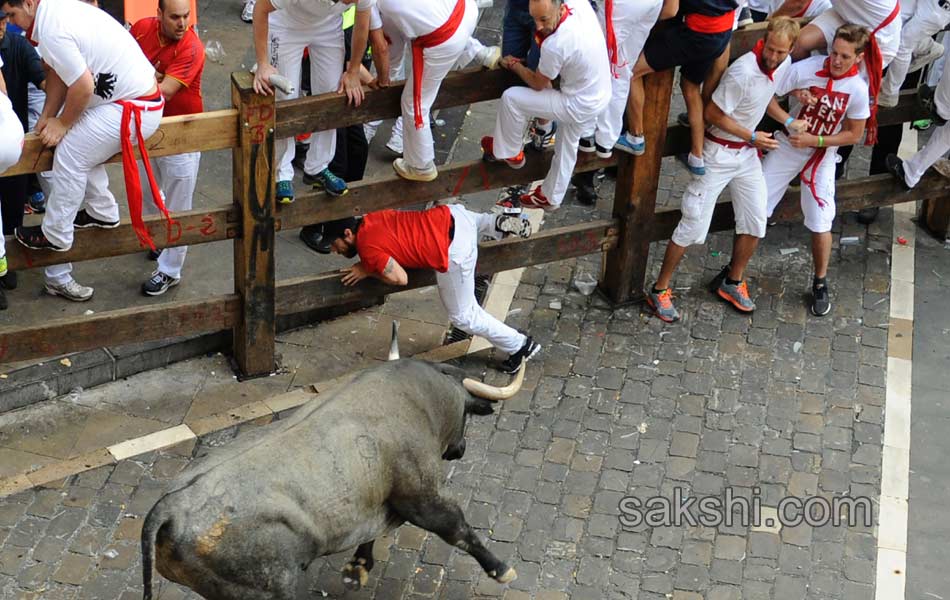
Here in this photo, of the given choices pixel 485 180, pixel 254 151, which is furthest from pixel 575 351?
pixel 254 151

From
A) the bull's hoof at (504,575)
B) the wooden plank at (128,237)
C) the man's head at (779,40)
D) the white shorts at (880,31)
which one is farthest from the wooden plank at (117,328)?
the white shorts at (880,31)

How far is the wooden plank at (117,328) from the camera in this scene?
7.30 m

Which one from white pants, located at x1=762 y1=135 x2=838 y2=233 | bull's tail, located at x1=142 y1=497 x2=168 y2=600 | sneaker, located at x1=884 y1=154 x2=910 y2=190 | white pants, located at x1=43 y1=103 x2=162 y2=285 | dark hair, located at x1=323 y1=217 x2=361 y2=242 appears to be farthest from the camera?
sneaker, located at x1=884 y1=154 x2=910 y2=190

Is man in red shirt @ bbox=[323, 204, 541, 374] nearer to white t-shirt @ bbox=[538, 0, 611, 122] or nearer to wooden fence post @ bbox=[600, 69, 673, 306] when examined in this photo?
white t-shirt @ bbox=[538, 0, 611, 122]

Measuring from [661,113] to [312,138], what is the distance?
2.13 m

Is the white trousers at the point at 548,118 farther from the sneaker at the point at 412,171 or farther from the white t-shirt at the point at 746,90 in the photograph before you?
the white t-shirt at the point at 746,90

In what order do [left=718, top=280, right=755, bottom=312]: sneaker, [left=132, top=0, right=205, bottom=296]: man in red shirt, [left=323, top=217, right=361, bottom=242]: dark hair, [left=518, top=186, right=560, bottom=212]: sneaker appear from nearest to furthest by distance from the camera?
[left=132, top=0, right=205, bottom=296]: man in red shirt, [left=518, top=186, right=560, bottom=212]: sneaker, [left=718, top=280, right=755, bottom=312]: sneaker, [left=323, top=217, right=361, bottom=242]: dark hair

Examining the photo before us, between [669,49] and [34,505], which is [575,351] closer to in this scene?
[669,49]

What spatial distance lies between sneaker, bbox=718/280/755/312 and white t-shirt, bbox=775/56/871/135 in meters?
1.20

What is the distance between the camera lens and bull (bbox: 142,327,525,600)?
5.45 m

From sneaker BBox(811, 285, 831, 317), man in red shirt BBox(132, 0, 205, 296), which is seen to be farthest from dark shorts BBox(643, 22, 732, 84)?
man in red shirt BBox(132, 0, 205, 296)

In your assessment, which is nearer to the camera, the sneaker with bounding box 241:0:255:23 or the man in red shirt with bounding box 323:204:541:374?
the man in red shirt with bounding box 323:204:541:374

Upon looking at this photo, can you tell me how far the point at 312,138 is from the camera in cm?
802

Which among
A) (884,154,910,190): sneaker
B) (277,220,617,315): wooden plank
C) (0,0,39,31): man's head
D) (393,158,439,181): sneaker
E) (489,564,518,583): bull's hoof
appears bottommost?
(489,564,518,583): bull's hoof
